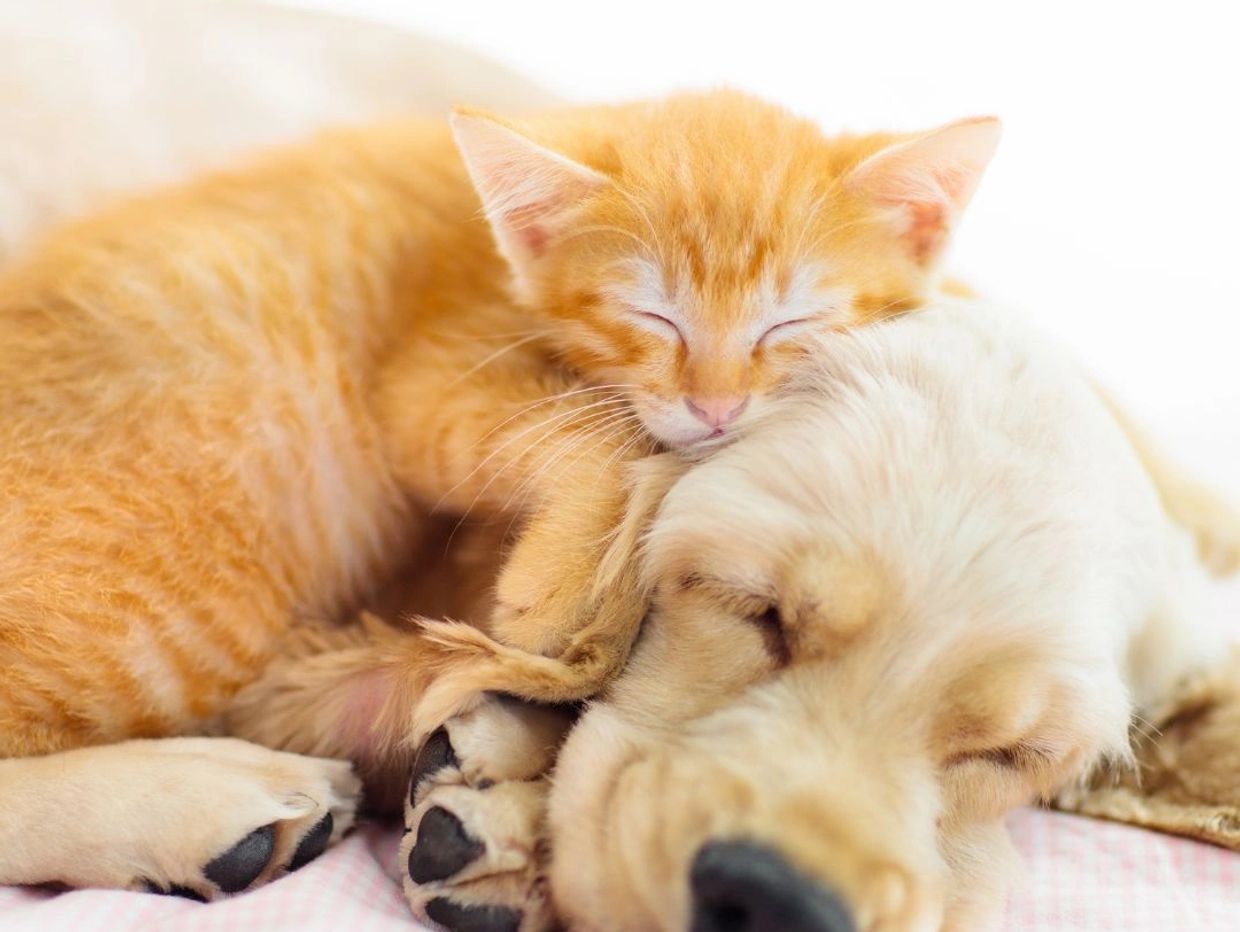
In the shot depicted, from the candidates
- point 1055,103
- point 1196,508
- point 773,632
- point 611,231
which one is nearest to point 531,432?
point 611,231

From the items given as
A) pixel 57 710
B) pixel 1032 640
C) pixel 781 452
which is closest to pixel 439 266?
pixel 781 452

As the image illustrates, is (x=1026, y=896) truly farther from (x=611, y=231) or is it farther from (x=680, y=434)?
(x=611, y=231)

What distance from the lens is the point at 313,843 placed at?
4.99ft

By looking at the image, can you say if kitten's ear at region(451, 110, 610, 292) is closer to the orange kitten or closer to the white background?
the orange kitten

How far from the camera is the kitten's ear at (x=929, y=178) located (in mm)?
1620

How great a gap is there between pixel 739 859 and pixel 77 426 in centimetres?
112

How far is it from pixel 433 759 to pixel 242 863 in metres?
0.28

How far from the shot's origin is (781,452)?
4.85 ft

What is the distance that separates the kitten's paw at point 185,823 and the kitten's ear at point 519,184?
83 cm

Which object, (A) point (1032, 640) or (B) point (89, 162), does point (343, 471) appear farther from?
(A) point (1032, 640)

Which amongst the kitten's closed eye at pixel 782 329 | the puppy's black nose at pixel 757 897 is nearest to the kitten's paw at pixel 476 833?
the puppy's black nose at pixel 757 897

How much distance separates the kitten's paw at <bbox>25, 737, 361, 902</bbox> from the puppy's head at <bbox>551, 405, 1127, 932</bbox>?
40 centimetres

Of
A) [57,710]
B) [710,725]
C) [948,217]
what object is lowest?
[57,710]

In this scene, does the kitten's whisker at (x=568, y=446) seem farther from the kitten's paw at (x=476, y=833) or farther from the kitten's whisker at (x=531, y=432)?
the kitten's paw at (x=476, y=833)
